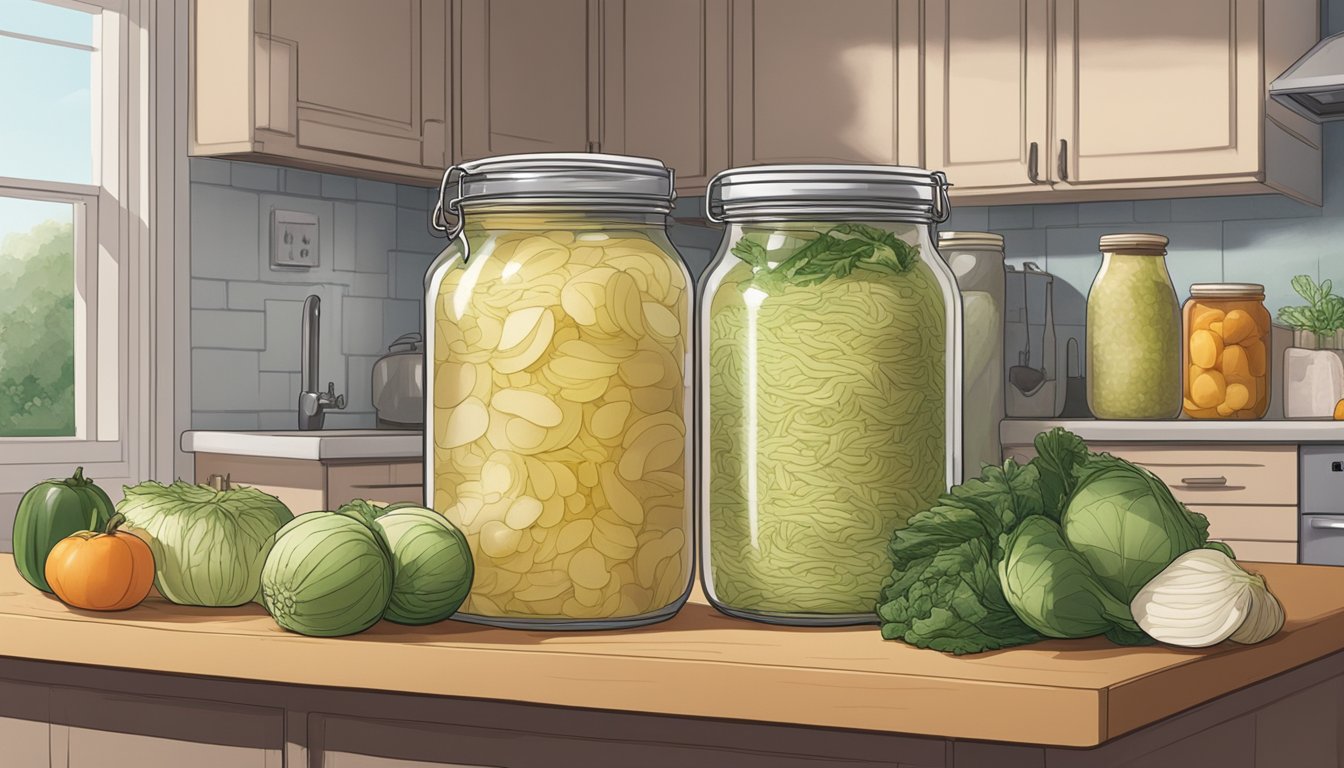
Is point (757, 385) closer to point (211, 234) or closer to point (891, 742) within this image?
point (891, 742)

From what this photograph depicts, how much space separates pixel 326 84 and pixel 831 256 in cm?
297

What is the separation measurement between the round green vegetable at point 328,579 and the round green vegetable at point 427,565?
1 cm

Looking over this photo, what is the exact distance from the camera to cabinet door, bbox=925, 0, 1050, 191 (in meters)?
3.81

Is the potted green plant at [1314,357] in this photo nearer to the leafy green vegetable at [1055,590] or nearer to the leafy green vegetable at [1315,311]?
the leafy green vegetable at [1315,311]

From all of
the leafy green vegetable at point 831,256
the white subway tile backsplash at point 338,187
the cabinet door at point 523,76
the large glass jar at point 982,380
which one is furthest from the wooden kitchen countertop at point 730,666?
the cabinet door at point 523,76

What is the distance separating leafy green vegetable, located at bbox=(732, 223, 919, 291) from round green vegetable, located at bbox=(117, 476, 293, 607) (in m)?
0.32

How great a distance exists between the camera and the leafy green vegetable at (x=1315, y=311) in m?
3.74

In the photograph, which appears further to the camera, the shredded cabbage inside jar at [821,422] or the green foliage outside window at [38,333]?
the green foliage outside window at [38,333]

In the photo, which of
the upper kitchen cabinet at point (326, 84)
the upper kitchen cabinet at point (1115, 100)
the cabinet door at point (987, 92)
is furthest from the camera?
the cabinet door at point (987, 92)

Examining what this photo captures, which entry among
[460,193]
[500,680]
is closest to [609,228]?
[460,193]

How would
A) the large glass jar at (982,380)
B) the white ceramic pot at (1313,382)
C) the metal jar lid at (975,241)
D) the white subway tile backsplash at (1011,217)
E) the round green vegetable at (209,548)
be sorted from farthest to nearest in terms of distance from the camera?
the white subway tile backsplash at (1011,217) < the white ceramic pot at (1313,382) < the metal jar lid at (975,241) < the large glass jar at (982,380) < the round green vegetable at (209,548)

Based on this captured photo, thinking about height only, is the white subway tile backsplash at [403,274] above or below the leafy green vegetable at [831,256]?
above

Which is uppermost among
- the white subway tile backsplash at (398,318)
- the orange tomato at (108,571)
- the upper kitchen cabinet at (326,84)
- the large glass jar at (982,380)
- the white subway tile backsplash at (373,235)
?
the upper kitchen cabinet at (326,84)

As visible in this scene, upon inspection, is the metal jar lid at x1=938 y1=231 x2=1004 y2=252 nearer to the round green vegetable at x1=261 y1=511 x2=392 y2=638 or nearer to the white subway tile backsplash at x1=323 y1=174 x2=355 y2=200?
the round green vegetable at x1=261 y1=511 x2=392 y2=638
